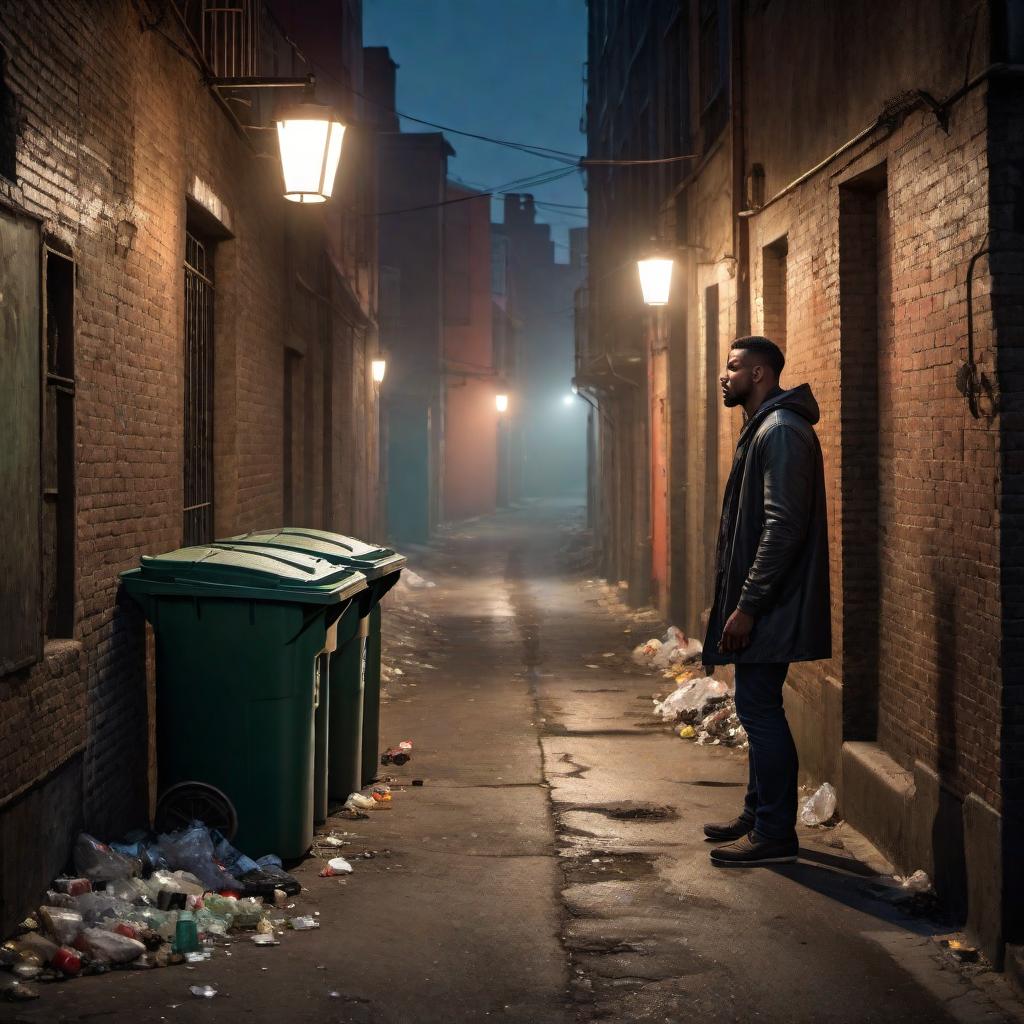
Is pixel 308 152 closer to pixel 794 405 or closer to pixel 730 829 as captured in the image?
pixel 794 405

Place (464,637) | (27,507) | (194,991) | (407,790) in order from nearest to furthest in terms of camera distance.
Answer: (194,991)
(27,507)
(407,790)
(464,637)

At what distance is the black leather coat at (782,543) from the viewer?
18.8 ft

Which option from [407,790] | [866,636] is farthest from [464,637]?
[866,636]

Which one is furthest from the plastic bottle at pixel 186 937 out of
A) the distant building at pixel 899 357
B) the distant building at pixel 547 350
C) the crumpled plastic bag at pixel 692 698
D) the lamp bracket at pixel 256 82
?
the distant building at pixel 547 350

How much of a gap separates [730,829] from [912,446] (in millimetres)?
1957

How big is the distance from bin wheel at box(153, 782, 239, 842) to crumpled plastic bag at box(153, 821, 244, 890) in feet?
0.37

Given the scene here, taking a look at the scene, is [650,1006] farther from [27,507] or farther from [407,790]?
[407,790]

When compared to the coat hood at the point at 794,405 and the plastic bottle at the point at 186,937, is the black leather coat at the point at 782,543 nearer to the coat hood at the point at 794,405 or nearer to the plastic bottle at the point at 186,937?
the coat hood at the point at 794,405

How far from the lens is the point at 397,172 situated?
113 ft

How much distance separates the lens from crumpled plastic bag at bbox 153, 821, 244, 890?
5473 millimetres

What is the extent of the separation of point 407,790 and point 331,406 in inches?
333

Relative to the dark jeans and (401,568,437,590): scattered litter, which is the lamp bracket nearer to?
the dark jeans

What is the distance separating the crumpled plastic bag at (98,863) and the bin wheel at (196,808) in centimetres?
46

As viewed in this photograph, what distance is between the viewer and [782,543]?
5.70 metres
